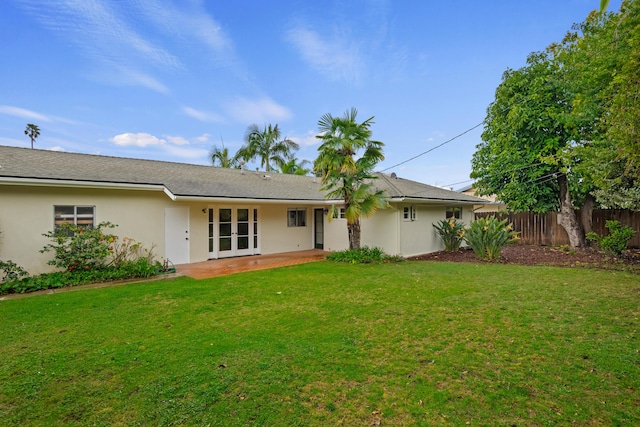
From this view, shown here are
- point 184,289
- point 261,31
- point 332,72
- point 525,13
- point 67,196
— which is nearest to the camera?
point 184,289

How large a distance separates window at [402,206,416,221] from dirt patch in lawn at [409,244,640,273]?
5.30 feet

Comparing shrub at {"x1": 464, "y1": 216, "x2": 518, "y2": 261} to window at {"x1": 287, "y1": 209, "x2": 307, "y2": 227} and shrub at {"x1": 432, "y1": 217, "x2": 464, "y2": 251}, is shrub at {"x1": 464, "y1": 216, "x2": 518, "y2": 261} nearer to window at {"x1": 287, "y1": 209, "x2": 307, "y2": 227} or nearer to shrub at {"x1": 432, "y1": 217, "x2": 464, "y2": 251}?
shrub at {"x1": 432, "y1": 217, "x2": 464, "y2": 251}

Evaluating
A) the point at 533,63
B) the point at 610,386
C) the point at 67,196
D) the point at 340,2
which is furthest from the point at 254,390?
the point at 533,63

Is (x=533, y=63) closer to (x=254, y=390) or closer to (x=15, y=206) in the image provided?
(x=254, y=390)

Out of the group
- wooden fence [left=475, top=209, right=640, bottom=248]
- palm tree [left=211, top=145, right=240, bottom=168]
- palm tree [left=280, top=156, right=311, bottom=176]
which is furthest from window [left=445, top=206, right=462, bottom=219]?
palm tree [left=211, top=145, right=240, bottom=168]

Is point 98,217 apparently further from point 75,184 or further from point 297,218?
point 297,218

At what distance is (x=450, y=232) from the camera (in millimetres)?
13539

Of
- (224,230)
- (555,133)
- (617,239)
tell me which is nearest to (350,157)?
(224,230)

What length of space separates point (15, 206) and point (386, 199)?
11.0 meters

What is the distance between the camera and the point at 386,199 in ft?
37.1

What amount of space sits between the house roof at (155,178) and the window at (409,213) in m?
0.66

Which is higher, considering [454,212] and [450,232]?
[454,212]

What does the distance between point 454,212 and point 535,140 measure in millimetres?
4545

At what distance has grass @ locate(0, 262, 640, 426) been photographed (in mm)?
2887
